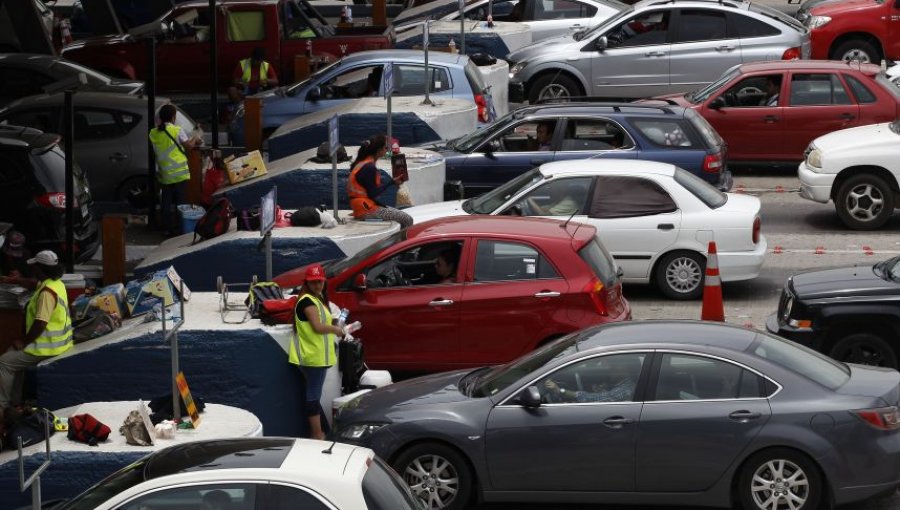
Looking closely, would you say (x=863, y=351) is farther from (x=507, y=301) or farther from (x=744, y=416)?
(x=744, y=416)

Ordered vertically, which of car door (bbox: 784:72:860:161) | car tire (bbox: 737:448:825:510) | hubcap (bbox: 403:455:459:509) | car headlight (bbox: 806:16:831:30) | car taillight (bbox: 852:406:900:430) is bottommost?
hubcap (bbox: 403:455:459:509)

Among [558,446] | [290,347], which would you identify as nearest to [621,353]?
[558,446]

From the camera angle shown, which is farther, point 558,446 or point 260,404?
point 260,404

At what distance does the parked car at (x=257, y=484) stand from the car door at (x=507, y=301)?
17.0 feet

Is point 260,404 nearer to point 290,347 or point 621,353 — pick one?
point 290,347

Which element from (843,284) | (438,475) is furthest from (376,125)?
(438,475)

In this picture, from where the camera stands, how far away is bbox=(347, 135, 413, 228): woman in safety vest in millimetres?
15344

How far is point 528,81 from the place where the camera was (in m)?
24.8

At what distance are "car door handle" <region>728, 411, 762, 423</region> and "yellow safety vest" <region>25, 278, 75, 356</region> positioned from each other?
15.9 ft

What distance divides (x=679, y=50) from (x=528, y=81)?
242 centimetres

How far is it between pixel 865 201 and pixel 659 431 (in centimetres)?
919

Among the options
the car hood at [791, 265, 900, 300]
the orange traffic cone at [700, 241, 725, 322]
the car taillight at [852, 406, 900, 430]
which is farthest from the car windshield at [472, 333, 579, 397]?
the orange traffic cone at [700, 241, 725, 322]

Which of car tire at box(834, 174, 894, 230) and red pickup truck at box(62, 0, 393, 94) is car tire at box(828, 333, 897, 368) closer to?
car tire at box(834, 174, 894, 230)

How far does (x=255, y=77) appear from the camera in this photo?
2375cm
